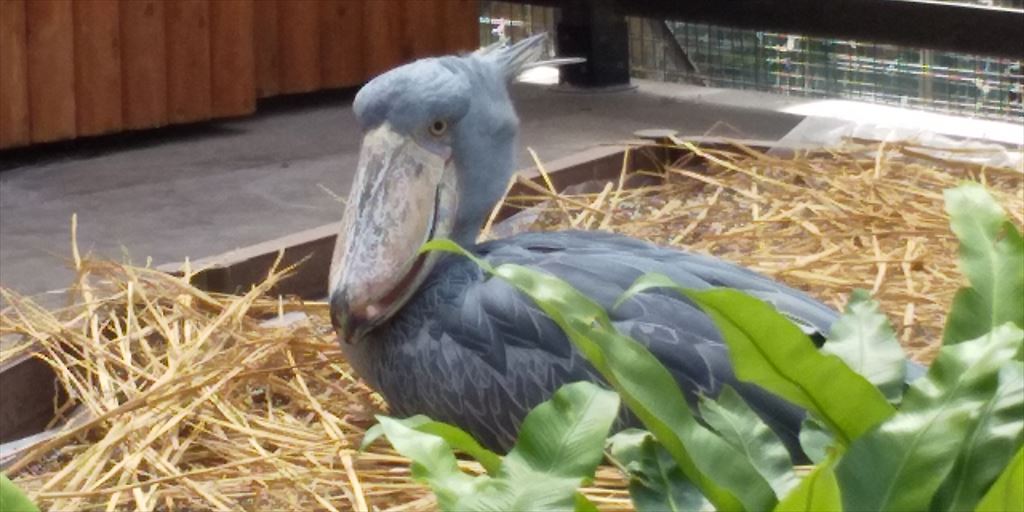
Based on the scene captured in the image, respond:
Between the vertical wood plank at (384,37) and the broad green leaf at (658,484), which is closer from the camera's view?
the broad green leaf at (658,484)

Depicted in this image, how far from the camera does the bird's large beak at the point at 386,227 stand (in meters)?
1.91

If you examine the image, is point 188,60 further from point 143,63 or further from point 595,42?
point 595,42

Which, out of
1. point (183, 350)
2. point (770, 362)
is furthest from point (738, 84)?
point (770, 362)

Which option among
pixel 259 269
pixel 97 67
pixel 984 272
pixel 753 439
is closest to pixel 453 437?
pixel 753 439

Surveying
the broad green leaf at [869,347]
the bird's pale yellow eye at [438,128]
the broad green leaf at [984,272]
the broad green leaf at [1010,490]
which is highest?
the bird's pale yellow eye at [438,128]

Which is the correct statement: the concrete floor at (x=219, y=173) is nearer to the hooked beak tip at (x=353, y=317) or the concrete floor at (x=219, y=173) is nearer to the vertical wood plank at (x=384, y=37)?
the vertical wood plank at (x=384, y=37)

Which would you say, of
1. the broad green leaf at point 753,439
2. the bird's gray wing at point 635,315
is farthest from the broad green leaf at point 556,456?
the bird's gray wing at point 635,315

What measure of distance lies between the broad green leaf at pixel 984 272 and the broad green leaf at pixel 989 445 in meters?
0.16

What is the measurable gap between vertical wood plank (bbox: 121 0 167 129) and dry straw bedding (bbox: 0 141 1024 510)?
199 cm

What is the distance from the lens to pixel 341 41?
544 centimetres

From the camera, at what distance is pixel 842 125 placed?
387cm

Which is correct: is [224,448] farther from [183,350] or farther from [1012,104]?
[1012,104]

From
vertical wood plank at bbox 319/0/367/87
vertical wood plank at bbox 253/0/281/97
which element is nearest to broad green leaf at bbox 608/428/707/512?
vertical wood plank at bbox 253/0/281/97

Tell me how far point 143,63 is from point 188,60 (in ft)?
0.55
